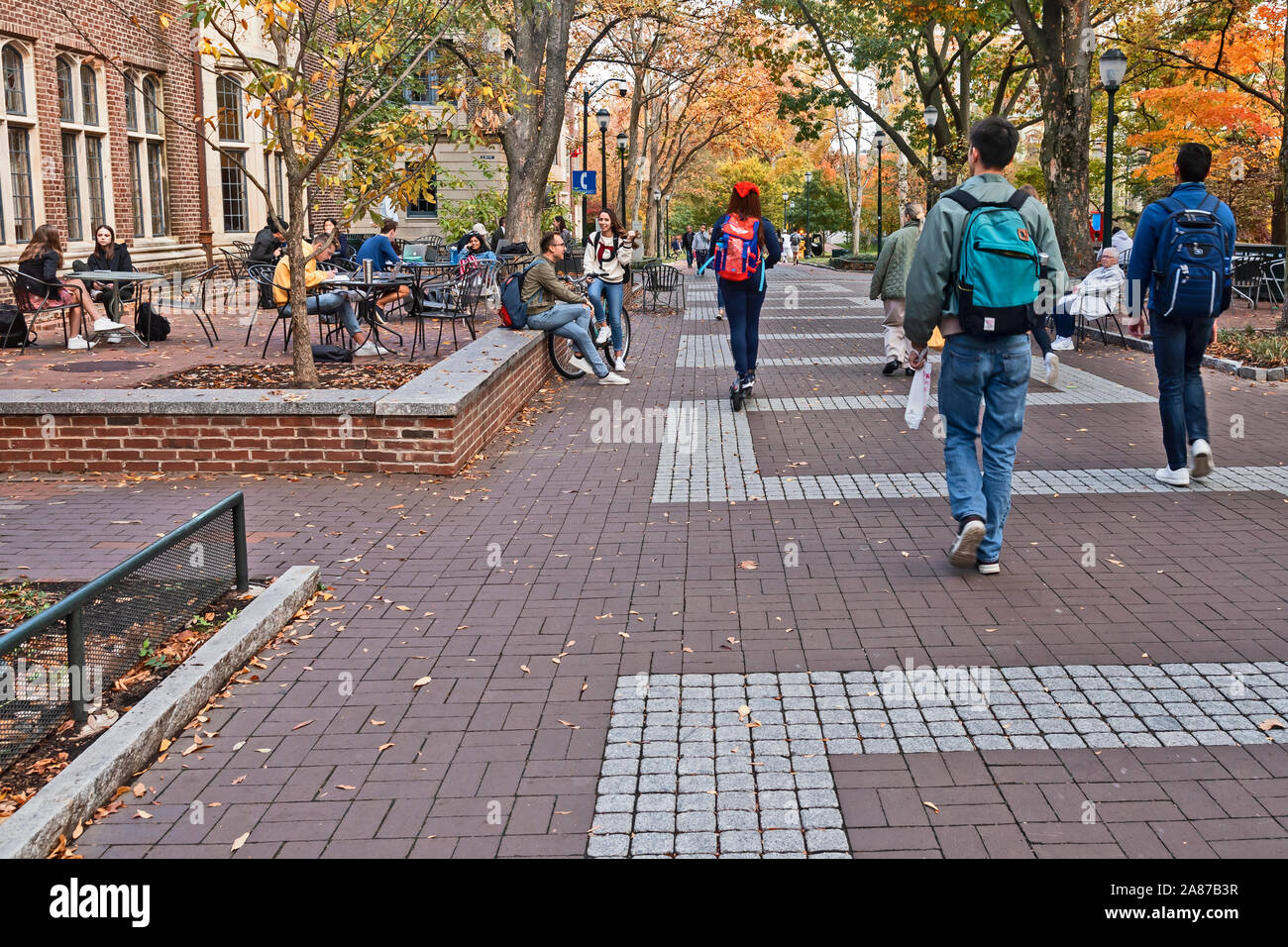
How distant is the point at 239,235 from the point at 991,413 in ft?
66.6

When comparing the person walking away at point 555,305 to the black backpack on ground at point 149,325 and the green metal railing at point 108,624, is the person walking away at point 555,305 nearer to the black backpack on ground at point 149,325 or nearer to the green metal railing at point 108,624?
the black backpack on ground at point 149,325

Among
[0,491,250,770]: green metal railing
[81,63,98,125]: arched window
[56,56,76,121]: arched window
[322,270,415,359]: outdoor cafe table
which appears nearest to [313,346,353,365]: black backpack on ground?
[322,270,415,359]: outdoor cafe table

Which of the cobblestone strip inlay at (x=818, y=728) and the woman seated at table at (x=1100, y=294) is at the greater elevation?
the woman seated at table at (x=1100, y=294)

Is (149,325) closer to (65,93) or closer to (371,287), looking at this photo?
(371,287)

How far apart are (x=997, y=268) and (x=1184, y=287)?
2577 mm

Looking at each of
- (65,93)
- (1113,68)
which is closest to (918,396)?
(1113,68)

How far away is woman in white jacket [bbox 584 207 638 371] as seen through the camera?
14734mm

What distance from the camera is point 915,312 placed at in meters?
6.13

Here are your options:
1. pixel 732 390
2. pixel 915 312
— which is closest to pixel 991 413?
pixel 915 312

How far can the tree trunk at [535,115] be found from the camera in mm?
18812

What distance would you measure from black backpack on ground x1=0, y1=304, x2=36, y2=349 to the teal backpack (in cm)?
1086

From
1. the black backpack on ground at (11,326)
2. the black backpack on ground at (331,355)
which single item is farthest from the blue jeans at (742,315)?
the black backpack on ground at (11,326)

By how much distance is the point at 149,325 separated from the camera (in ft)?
47.1

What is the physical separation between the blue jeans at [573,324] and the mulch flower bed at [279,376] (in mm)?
2000
